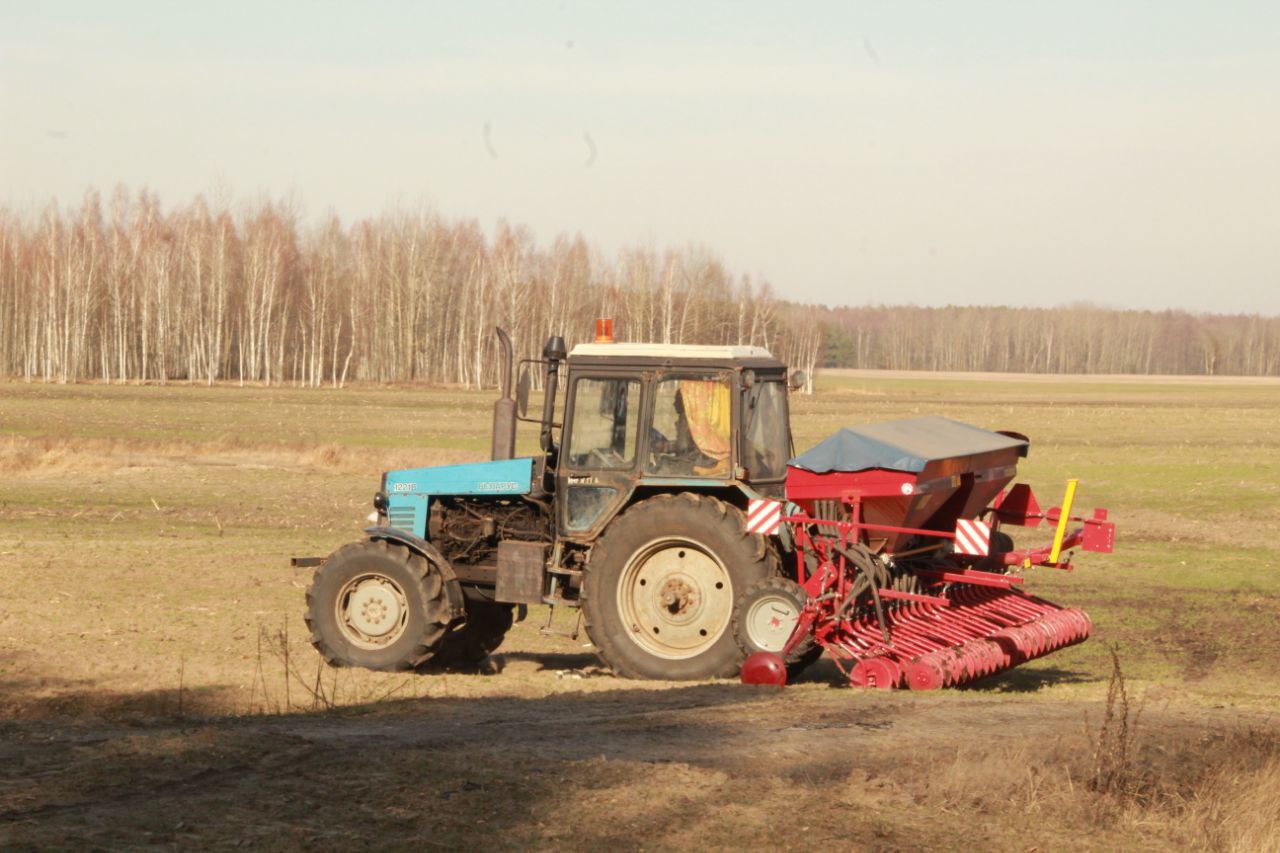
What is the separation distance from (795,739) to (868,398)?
72.1 metres

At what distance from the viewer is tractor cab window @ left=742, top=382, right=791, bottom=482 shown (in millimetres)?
10820

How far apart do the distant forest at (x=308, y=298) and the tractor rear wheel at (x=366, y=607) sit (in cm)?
6463

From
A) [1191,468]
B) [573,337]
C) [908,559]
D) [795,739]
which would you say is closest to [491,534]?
[908,559]

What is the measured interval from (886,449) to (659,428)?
69.9 inches

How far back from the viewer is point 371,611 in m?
11.4

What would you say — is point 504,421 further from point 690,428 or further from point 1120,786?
point 1120,786

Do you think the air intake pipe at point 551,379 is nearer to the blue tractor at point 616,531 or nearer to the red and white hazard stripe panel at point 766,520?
the blue tractor at point 616,531

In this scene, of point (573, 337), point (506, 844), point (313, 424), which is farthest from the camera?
point (573, 337)

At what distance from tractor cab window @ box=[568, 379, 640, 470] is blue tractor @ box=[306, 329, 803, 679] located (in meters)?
0.01

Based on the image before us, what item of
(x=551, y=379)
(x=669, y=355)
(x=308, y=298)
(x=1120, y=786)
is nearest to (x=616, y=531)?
(x=551, y=379)

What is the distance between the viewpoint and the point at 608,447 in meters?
11.1

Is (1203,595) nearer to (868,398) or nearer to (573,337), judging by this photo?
(868,398)

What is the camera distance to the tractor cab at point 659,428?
35.4ft

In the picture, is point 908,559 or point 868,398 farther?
point 868,398
